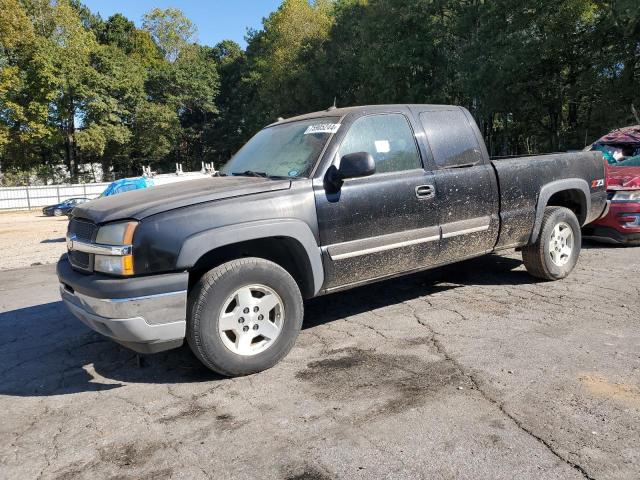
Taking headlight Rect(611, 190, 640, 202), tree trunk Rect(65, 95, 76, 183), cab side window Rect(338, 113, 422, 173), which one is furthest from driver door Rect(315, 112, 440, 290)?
tree trunk Rect(65, 95, 76, 183)

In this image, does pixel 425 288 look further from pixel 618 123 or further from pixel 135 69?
pixel 135 69

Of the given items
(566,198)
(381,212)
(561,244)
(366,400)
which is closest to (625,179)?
(566,198)

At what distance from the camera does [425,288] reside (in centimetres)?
584

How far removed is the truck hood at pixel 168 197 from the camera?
3.46 metres

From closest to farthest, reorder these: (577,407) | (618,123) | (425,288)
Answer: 1. (577,407)
2. (425,288)
3. (618,123)

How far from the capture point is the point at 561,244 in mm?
5777

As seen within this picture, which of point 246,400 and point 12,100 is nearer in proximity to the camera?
point 246,400

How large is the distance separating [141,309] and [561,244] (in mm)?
4556

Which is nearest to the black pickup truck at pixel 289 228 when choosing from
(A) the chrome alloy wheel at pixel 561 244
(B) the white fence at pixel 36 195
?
(A) the chrome alloy wheel at pixel 561 244

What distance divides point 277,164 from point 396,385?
6.79 feet

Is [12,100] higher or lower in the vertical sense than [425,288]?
higher

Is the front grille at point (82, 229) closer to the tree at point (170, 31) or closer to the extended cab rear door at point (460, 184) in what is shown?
the extended cab rear door at point (460, 184)

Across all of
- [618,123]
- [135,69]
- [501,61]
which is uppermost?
[135,69]

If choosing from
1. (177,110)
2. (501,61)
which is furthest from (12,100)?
(501,61)
